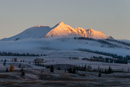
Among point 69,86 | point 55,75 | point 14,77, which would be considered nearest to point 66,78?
point 55,75

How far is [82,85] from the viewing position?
373 feet

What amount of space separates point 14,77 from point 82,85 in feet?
70.3

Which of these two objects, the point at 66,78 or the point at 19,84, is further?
the point at 66,78

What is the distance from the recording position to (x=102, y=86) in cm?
11300

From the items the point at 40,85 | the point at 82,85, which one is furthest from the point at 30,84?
the point at 82,85

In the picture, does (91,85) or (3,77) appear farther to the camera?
(3,77)

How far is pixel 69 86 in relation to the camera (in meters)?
111

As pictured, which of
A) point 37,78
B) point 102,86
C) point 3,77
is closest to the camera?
point 102,86

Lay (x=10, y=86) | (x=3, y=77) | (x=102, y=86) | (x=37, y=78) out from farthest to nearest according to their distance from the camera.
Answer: (x=37, y=78), (x=3, y=77), (x=102, y=86), (x=10, y=86)

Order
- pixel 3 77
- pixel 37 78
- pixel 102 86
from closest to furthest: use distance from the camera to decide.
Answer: pixel 102 86 < pixel 3 77 < pixel 37 78

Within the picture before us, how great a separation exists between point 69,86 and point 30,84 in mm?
9086

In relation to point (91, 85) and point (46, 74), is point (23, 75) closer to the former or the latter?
point (46, 74)

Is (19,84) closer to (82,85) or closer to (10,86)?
(10,86)

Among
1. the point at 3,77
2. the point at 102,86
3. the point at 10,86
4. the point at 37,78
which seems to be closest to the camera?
the point at 10,86
